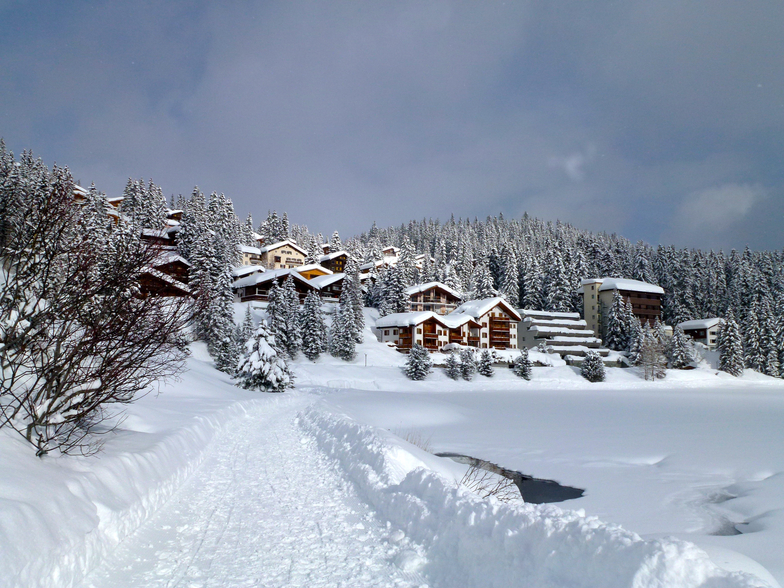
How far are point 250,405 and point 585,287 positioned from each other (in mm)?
77401

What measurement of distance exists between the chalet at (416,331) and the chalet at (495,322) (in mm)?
5920

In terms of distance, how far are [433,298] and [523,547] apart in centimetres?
8075

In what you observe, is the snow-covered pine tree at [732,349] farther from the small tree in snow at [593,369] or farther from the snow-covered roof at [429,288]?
the snow-covered roof at [429,288]

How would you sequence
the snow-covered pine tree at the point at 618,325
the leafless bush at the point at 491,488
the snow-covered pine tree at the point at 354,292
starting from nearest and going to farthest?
the leafless bush at the point at 491,488 → the snow-covered pine tree at the point at 354,292 → the snow-covered pine tree at the point at 618,325

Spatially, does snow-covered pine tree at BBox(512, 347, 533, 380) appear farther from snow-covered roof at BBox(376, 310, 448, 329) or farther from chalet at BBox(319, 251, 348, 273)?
chalet at BBox(319, 251, 348, 273)

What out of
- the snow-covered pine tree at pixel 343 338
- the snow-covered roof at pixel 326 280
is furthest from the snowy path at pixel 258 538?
the snow-covered roof at pixel 326 280

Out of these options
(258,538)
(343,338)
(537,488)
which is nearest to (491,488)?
(537,488)

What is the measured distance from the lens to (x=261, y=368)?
34969 millimetres

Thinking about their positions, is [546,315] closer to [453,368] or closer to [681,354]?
[681,354]

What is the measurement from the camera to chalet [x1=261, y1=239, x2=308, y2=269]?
9931 centimetres

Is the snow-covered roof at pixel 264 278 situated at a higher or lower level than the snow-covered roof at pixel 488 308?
higher

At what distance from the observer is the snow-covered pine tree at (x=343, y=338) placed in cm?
5956

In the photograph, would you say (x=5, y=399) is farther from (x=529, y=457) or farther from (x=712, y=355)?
(x=712, y=355)

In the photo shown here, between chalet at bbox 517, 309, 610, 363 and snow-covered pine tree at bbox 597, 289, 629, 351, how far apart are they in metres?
2.29
